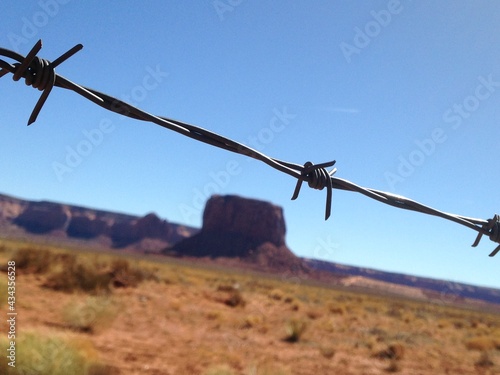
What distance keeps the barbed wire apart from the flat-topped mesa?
4168 inches

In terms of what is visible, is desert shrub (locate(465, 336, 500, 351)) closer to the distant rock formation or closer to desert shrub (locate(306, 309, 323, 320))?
desert shrub (locate(306, 309, 323, 320))

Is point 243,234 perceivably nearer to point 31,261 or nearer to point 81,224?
point 81,224

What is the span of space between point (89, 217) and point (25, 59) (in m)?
146

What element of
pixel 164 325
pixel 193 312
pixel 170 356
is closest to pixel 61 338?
pixel 170 356

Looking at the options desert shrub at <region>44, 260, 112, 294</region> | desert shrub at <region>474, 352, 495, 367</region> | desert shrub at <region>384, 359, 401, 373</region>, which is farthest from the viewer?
desert shrub at <region>44, 260, 112, 294</region>

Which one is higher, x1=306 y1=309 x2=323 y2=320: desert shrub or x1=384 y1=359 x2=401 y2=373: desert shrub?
x1=384 y1=359 x2=401 y2=373: desert shrub

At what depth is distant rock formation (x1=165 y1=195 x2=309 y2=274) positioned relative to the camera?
338 ft

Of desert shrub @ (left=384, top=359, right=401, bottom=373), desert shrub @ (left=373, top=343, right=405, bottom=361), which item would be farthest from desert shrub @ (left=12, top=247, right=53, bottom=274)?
desert shrub @ (left=384, top=359, right=401, bottom=373)

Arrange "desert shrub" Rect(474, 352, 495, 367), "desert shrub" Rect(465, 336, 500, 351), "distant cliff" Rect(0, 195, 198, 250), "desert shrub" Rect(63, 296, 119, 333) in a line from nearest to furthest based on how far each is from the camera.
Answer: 1. "desert shrub" Rect(63, 296, 119, 333)
2. "desert shrub" Rect(474, 352, 495, 367)
3. "desert shrub" Rect(465, 336, 500, 351)
4. "distant cliff" Rect(0, 195, 198, 250)

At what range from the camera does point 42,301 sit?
1191 cm

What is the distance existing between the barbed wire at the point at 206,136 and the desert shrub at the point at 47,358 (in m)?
5.16

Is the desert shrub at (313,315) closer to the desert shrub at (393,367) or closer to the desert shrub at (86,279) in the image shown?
the desert shrub at (86,279)

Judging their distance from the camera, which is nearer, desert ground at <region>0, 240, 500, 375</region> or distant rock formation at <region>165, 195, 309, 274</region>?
desert ground at <region>0, 240, 500, 375</region>

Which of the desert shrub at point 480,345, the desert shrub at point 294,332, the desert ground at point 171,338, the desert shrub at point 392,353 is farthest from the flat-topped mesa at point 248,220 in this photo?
the desert shrub at point 392,353
